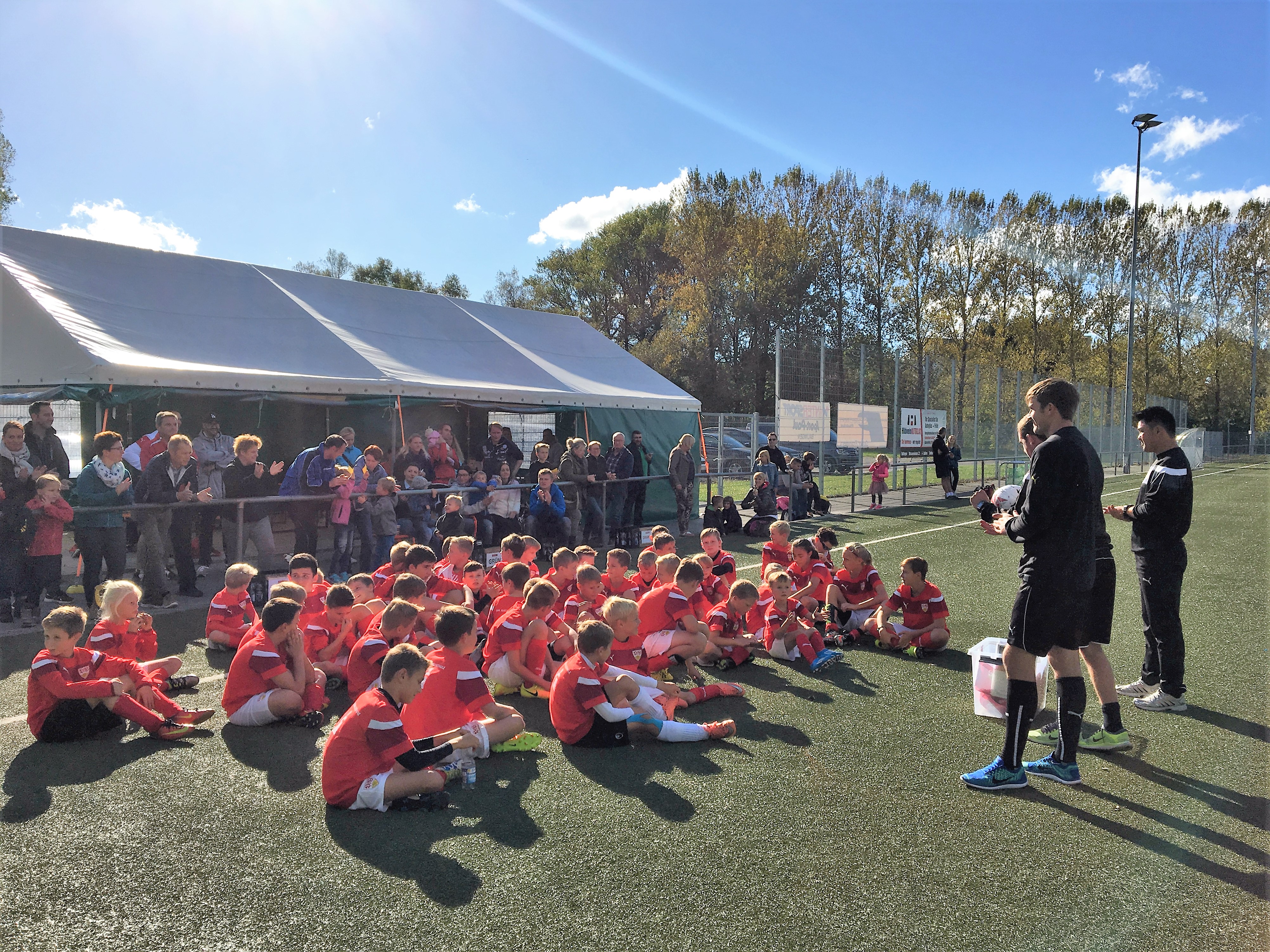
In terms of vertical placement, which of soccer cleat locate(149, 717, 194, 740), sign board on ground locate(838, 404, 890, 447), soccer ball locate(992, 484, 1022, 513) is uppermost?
sign board on ground locate(838, 404, 890, 447)

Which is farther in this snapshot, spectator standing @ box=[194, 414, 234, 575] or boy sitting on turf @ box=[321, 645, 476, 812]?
spectator standing @ box=[194, 414, 234, 575]

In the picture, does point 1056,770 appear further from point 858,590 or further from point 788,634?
point 858,590

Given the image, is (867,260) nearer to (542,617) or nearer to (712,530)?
(712,530)

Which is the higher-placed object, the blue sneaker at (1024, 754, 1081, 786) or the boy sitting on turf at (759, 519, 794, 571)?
the boy sitting on turf at (759, 519, 794, 571)

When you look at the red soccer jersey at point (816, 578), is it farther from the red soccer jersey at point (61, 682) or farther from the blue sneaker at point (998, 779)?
the red soccer jersey at point (61, 682)

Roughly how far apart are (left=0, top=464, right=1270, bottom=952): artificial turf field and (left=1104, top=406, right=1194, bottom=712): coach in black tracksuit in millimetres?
294

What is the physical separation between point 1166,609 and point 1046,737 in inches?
48.8

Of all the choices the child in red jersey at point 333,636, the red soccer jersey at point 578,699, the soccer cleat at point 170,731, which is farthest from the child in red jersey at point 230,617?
the red soccer jersey at point 578,699

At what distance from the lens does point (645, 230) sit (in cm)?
4659

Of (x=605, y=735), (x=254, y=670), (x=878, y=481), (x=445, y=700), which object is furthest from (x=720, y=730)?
(x=878, y=481)

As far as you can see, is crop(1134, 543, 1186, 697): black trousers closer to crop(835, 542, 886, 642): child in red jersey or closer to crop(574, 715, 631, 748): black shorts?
crop(835, 542, 886, 642): child in red jersey

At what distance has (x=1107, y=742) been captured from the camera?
4.30 metres

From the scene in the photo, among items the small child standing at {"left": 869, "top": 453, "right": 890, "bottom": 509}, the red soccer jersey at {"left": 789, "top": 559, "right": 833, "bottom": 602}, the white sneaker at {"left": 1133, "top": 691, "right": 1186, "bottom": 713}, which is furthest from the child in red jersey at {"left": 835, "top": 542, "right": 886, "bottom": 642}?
the small child standing at {"left": 869, "top": 453, "right": 890, "bottom": 509}

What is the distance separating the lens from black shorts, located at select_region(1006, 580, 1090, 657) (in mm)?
3566
